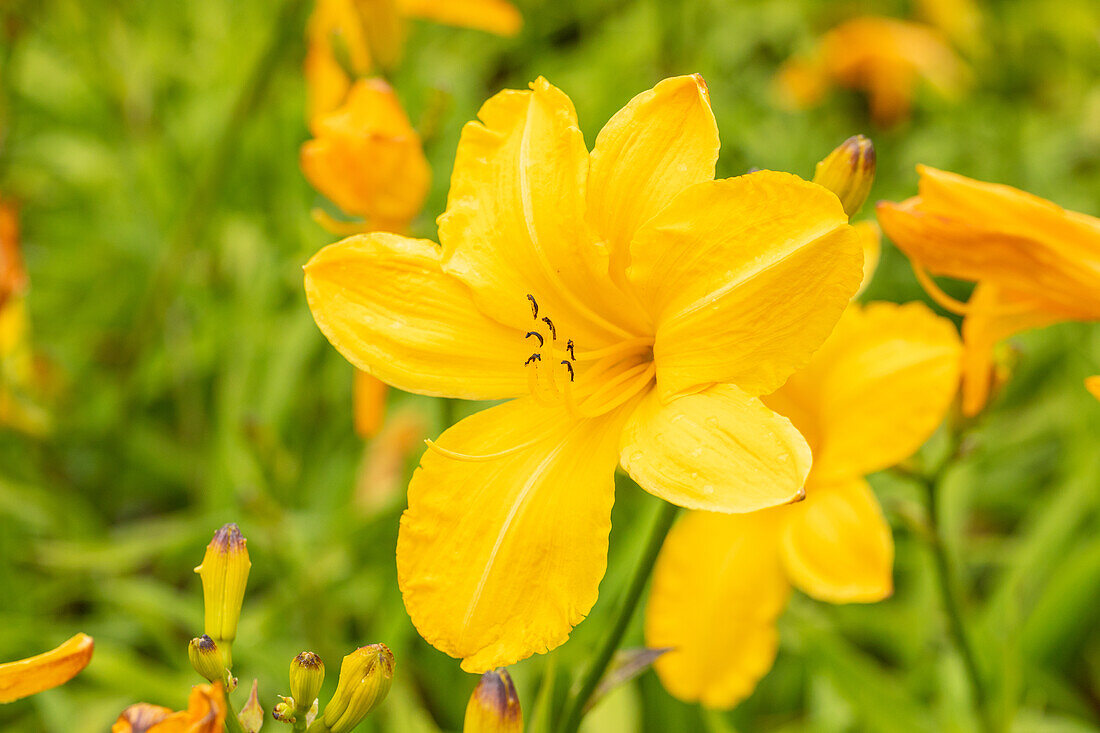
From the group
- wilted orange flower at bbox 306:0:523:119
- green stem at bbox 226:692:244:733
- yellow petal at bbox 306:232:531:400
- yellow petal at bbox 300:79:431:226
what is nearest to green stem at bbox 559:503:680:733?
yellow petal at bbox 306:232:531:400

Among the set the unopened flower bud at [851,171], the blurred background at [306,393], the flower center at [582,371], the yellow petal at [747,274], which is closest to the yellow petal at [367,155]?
the blurred background at [306,393]

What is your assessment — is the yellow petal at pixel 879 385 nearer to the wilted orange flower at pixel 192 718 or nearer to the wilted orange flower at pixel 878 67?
the wilted orange flower at pixel 192 718

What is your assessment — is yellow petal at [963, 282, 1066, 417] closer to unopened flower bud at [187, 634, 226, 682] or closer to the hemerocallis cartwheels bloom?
the hemerocallis cartwheels bloom

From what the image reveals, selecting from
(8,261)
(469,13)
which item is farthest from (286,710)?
(469,13)

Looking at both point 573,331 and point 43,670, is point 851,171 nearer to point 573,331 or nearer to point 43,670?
point 573,331

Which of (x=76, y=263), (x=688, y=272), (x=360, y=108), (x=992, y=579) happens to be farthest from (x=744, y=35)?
(x=688, y=272)
